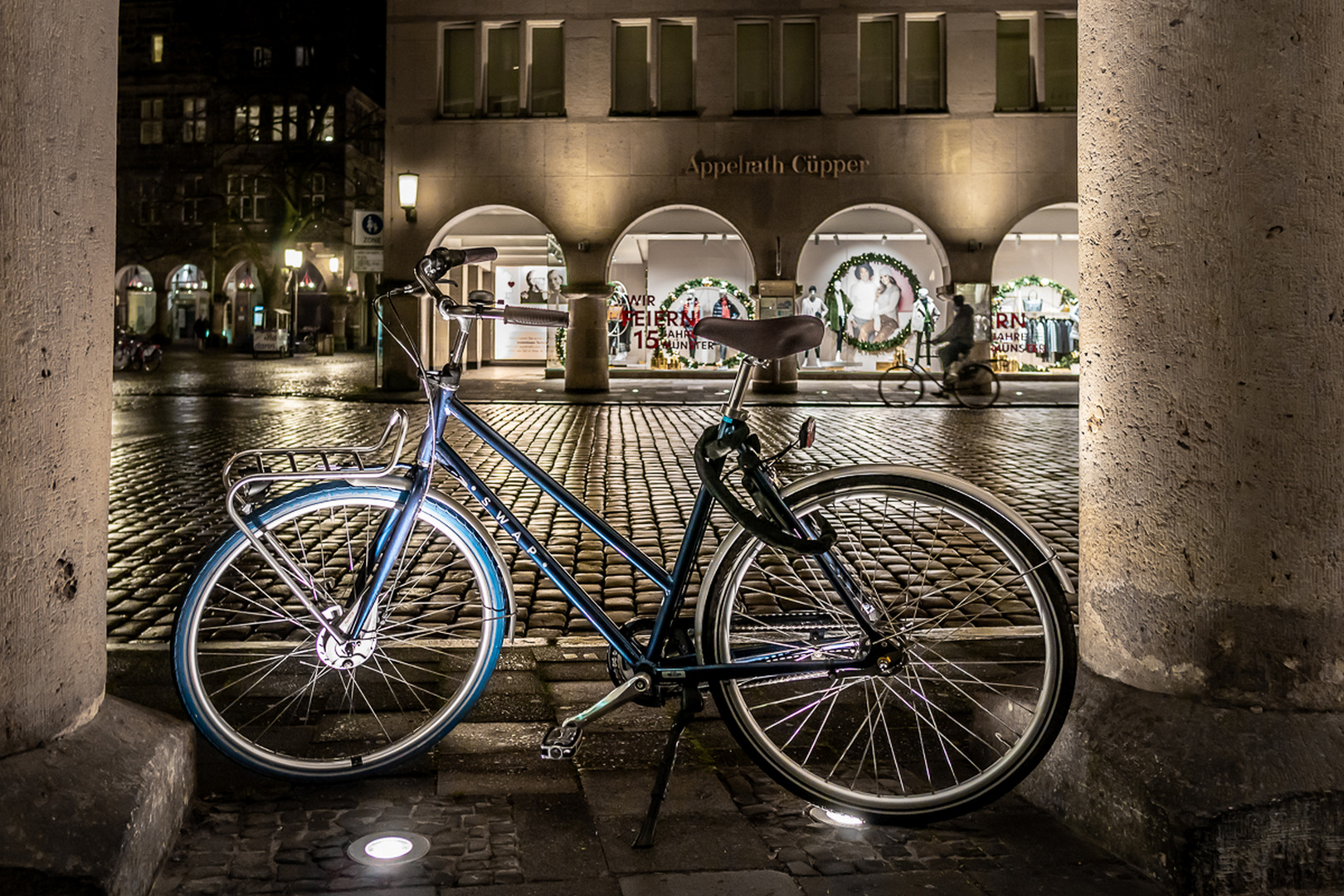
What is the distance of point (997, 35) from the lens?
25094mm

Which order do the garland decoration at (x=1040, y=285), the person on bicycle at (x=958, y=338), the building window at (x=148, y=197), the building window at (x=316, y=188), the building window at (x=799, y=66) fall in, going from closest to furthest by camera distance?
the person on bicycle at (x=958, y=338), the building window at (x=799, y=66), the garland decoration at (x=1040, y=285), the building window at (x=316, y=188), the building window at (x=148, y=197)

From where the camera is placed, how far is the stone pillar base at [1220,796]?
2.61 meters

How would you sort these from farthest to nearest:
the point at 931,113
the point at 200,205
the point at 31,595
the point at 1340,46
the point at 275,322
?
the point at 200,205 → the point at 275,322 → the point at 931,113 → the point at 1340,46 → the point at 31,595

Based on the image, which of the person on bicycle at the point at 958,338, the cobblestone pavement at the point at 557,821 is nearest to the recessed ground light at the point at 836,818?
the cobblestone pavement at the point at 557,821

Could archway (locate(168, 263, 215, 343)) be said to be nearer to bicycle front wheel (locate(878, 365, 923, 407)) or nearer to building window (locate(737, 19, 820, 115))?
building window (locate(737, 19, 820, 115))

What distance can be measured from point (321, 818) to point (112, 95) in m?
1.76

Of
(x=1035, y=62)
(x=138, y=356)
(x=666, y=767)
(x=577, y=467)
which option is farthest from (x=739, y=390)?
(x=138, y=356)

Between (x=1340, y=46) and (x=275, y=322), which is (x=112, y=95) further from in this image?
(x=275, y=322)

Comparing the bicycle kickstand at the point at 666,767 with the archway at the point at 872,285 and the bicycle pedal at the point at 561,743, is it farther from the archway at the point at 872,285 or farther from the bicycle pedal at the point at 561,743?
the archway at the point at 872,285

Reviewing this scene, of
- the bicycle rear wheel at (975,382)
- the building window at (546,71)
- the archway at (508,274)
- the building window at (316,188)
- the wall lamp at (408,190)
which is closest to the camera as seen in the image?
the bicycle rear wheel at (975,382)

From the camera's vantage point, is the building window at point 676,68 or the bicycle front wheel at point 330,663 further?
the building window at point 676,68

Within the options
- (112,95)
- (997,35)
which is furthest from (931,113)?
(112,95)

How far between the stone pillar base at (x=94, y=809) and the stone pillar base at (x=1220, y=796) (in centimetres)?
213

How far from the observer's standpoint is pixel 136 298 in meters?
67.8
